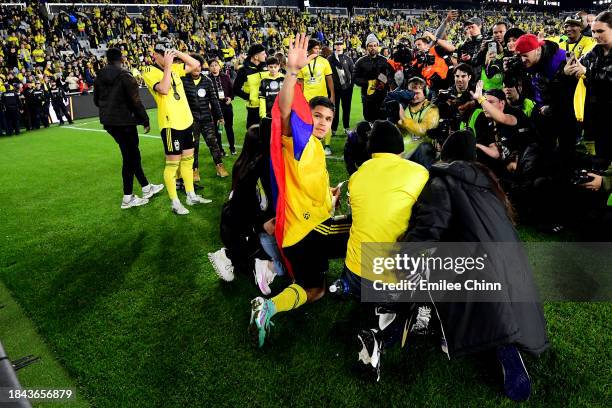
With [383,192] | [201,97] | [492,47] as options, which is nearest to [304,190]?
[383,192]

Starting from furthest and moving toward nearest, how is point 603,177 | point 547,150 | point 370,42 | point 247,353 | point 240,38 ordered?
1. point 240,38
2. point 370,42
3. point 547,150
4. point 603,177
5. point 247,353

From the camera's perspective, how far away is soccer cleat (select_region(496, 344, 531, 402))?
2.09 meters

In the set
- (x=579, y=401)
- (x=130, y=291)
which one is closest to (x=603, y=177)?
(x=579, y=401)

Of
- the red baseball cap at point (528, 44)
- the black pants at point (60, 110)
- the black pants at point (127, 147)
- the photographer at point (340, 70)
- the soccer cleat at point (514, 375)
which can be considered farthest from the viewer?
the black pants at point (60, 110)

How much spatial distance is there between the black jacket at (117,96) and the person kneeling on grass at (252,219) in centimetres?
254

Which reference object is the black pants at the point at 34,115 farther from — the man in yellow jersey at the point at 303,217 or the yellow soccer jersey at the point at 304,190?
the yellow soccer jersey at the point at 304,190

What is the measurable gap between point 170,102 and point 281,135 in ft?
9.03

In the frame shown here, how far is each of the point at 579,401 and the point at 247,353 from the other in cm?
188

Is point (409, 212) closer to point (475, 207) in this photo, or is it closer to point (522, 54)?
point (475, 207)

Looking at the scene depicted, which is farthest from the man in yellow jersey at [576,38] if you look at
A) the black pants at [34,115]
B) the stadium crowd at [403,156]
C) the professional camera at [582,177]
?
the black pants at [34,115]

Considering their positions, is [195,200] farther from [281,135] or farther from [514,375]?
[514,375]

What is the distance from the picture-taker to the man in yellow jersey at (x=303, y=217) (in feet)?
8.20

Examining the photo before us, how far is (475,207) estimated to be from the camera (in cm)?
203

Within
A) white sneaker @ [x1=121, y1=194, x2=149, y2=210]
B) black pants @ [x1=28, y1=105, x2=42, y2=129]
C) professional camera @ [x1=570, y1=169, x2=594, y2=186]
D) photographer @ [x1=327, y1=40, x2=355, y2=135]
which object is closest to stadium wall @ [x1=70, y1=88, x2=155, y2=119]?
black pants @ [x1=28, y1=105, x2=42, y2=129]
